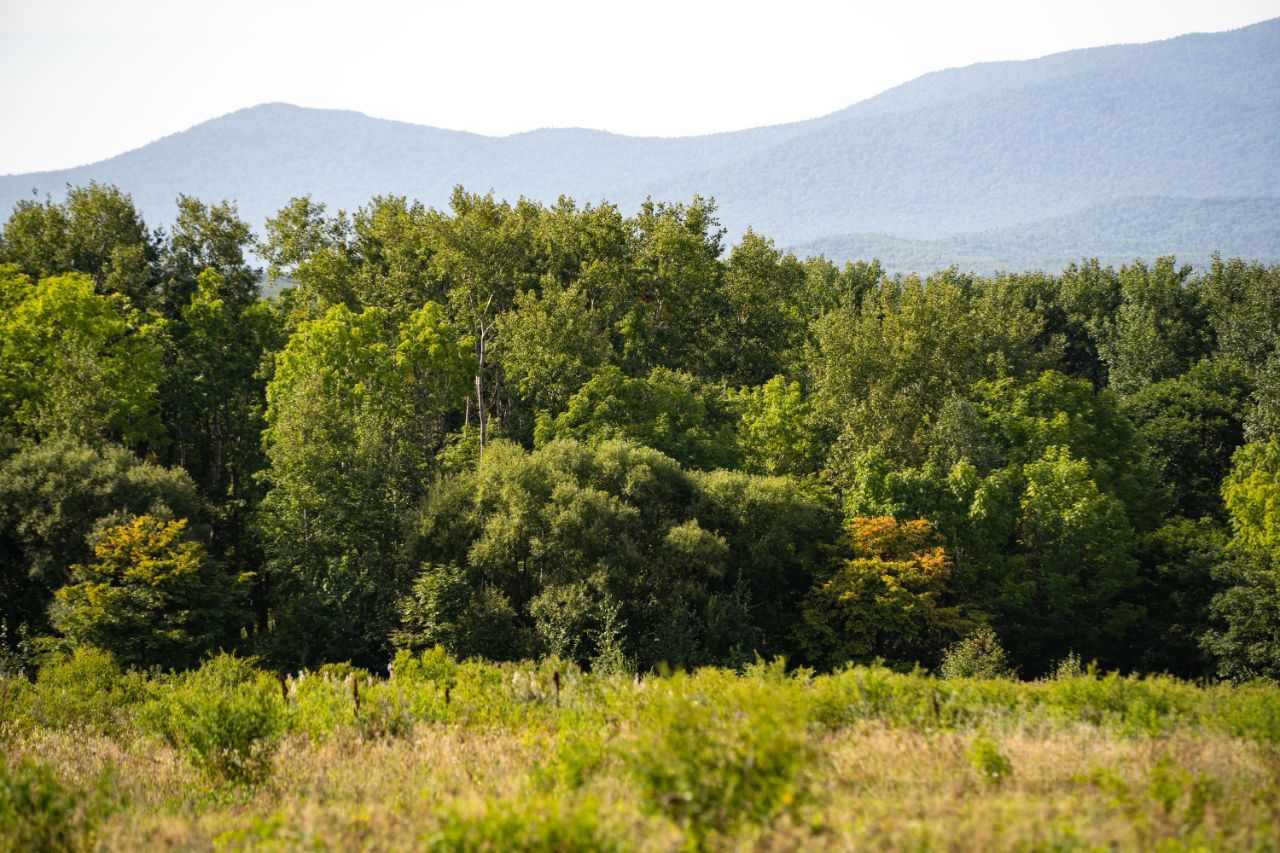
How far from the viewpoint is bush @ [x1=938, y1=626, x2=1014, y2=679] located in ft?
93.5

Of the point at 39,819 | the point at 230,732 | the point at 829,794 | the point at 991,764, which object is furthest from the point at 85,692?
the point at 991,764

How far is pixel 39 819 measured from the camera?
948cm

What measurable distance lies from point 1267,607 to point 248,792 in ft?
107

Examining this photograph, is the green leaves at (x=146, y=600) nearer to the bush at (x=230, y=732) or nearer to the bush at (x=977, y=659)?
the bush at (x=230, y=732)

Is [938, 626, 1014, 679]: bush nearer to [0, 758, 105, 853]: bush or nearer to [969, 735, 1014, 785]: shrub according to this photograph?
[969, 735, 1014, 785]: shrub

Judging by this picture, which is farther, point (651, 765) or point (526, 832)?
point (651, 765)

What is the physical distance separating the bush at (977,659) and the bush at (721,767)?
69.5 ft

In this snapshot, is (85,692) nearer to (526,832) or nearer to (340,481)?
(340,481)

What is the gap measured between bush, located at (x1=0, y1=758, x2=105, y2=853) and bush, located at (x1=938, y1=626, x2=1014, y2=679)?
2359cm

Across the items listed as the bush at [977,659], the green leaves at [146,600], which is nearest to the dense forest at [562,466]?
the green leaves at [146,600]

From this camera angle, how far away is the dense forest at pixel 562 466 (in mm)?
29672

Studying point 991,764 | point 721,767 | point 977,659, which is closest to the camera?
point 721,767

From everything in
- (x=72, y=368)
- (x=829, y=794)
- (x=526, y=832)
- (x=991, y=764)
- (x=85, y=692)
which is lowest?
(x=85, y=692)

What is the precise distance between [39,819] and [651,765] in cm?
609
